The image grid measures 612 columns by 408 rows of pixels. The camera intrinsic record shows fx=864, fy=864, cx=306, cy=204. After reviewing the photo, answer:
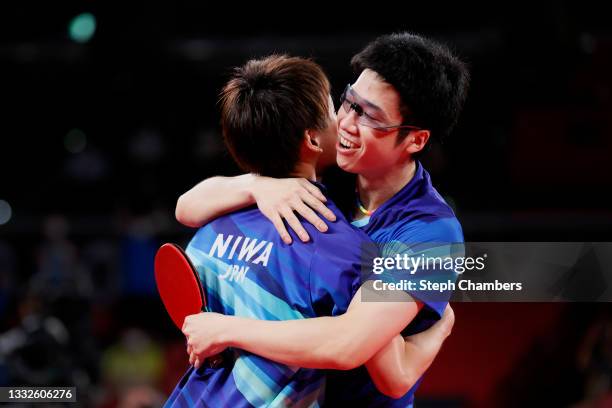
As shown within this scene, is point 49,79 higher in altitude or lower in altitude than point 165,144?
higher

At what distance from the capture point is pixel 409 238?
7.09 ft

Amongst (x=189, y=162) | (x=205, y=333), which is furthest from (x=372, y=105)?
(x=189, y=162)

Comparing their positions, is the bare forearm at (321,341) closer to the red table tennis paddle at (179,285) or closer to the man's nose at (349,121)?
the red table tennis paddle at (179,285)

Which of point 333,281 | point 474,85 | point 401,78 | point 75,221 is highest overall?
point 401,78

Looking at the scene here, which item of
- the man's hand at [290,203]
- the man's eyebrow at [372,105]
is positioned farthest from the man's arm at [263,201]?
the man's eyebrow at [372,105]

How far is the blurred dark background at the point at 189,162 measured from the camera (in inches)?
285

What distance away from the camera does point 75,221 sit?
965cm

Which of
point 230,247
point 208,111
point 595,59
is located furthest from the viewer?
point 208,111

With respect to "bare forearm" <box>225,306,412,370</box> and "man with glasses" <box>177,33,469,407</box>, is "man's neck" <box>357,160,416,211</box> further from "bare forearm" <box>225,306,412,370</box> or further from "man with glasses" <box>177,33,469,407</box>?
"bare forearm" <box>225,306,412,370</box>

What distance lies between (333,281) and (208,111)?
997cm

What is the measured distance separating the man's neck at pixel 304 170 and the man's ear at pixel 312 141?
0.17 feet

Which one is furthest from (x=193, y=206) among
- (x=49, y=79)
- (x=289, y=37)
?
(x=49, y=79)

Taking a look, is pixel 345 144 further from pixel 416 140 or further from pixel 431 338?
pixel 431 338

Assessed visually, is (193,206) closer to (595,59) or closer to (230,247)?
(230,247)
